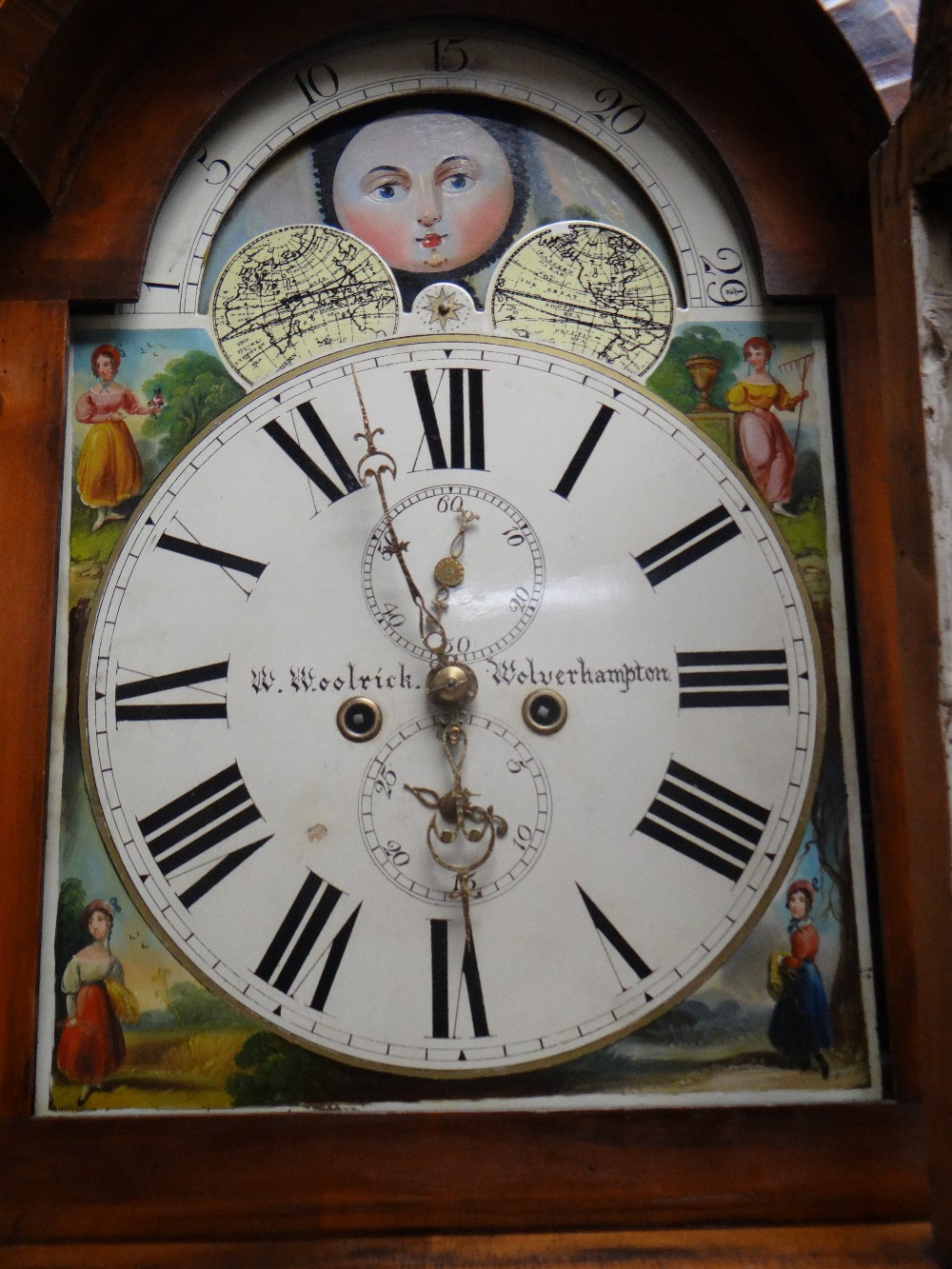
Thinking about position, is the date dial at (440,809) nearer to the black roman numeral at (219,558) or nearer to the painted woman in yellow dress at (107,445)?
the black roman numeral at (219,558)

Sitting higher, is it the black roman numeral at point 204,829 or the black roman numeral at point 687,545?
the black roman numeral at point 687,545

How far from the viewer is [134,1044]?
4.10ft

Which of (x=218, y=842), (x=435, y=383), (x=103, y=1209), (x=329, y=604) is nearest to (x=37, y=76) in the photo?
(x=435, y=383)

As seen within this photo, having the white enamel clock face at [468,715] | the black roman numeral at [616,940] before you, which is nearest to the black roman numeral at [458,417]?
the white enamel clock face at [468,715]

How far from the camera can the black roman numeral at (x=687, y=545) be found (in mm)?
1338

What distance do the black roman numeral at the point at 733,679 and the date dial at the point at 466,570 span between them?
0.19 metres

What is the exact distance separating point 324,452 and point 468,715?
1.16 ft

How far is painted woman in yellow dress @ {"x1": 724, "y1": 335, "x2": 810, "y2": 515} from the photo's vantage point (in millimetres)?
1366

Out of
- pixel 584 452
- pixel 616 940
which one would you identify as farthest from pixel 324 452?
pixel 616 940

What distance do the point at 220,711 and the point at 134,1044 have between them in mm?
367

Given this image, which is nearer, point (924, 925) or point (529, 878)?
point (924, 925)

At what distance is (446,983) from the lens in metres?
1.25

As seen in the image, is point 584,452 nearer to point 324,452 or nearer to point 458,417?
point 458,417

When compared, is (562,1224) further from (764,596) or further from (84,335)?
(84,335)
